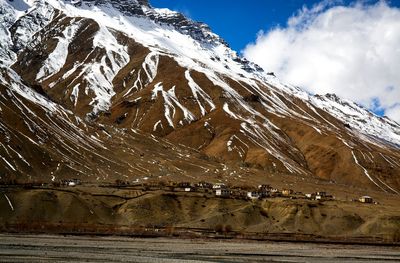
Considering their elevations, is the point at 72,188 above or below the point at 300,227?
below

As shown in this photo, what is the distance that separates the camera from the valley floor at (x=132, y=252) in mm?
62250

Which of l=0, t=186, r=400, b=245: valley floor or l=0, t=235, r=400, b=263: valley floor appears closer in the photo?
l=0, t=235, r=400, b=263: valley floor

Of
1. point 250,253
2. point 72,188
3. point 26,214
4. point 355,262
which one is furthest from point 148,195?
point 355,262

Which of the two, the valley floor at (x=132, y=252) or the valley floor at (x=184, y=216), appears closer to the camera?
the valley floor at (x=132, y=252)

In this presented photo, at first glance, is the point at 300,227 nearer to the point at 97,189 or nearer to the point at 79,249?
the point at 97,189

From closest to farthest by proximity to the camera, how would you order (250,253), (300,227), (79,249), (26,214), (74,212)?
(79,249)
(250,253)
(26,214)
(74,212)
(300,227)

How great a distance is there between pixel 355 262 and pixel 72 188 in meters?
94.3

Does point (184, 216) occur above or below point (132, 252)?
above

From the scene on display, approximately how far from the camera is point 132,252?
72625 mm

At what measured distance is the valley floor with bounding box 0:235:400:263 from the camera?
204 ft

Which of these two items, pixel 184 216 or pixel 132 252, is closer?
pixel 132 252

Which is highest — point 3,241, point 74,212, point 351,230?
point 351,230

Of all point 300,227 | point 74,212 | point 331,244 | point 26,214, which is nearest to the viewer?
point 331,244

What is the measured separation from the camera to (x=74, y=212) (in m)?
126
